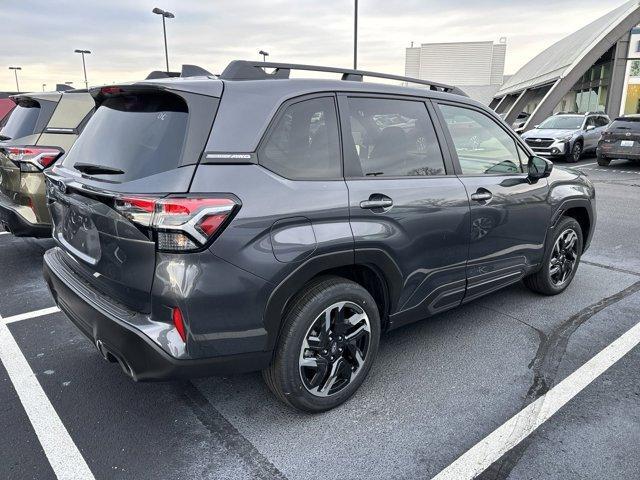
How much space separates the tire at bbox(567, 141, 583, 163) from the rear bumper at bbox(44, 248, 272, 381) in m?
16.5

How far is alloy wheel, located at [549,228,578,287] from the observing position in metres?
4.45

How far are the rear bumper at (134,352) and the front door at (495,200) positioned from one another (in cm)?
180

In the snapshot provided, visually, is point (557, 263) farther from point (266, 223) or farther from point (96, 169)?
point (96, 169)

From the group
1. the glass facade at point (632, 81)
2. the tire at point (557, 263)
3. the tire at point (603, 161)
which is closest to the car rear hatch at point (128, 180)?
the tire at point (557, 263)

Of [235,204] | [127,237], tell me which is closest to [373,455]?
[235,204]

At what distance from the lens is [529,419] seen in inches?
109

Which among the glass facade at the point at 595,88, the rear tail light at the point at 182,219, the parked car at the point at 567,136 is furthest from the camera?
the glass facade at the point at 595,88

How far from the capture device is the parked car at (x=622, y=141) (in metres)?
14.0

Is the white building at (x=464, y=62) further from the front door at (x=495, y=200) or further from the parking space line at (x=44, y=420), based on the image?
the parking space line at (x=44, y=420)

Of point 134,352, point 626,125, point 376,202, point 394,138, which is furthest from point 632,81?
point 134,352

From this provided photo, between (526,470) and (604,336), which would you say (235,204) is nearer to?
(526,470)

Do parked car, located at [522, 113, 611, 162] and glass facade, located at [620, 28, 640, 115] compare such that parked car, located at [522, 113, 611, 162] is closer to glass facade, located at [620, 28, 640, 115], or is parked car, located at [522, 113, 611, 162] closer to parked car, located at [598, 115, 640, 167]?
parked car, located at [598, 115, 640, 167]

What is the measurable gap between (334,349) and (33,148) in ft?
13.7

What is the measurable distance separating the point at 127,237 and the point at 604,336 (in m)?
3.48
